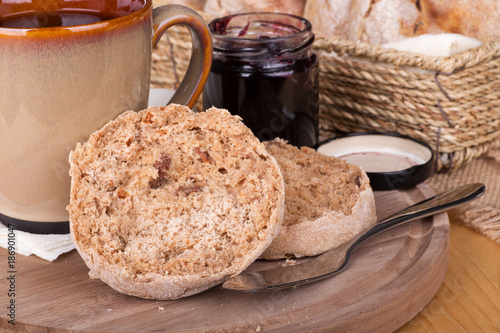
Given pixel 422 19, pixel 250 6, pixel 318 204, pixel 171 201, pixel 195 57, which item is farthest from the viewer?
pixel 250 6

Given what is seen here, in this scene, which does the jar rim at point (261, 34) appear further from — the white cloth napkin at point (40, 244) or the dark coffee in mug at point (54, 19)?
the white cloth napkin at point (40, 244)

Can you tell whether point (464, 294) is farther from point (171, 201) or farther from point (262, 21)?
point (262, 21)

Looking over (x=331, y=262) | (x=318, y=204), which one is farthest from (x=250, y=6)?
(x=331, y=262)

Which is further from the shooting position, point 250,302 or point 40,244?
point 40,244

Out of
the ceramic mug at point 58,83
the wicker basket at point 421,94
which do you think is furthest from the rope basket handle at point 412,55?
the ceramic mug at point 58,83

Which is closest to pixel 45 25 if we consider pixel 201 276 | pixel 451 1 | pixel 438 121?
pixel 201 276

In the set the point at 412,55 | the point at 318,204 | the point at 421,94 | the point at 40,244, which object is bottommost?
the point at 40,244
